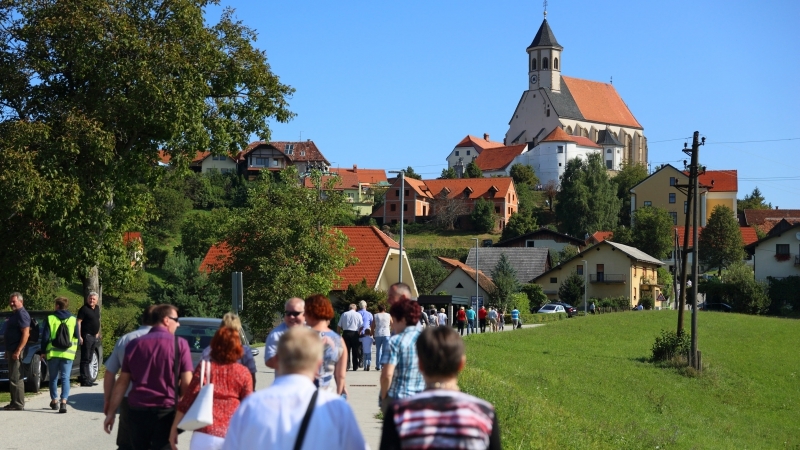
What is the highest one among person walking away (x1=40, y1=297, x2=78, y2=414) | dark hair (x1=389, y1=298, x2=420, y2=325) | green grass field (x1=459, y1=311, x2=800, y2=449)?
dark hair (x1=389, y1=298, x2=420, y2=325)

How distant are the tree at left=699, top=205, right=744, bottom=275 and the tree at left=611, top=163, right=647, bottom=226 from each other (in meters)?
31.7

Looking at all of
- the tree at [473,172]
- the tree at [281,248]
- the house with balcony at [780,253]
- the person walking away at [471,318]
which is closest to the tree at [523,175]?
the tree at [473,172]

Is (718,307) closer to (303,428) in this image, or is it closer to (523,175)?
(523,175)

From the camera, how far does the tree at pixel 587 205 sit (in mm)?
129375

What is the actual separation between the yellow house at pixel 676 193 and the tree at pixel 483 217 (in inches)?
745

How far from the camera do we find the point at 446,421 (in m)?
4.43

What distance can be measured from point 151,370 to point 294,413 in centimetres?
343

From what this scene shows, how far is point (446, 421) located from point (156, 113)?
62.3 feet

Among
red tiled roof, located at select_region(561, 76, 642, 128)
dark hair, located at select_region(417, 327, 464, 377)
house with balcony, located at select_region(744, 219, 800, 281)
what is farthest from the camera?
red tiled roof, located at select_region(561, 76, 642, 128)

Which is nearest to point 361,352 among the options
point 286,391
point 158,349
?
point 158,349

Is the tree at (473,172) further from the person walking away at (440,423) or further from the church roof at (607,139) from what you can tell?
the person walking away at (440,423)

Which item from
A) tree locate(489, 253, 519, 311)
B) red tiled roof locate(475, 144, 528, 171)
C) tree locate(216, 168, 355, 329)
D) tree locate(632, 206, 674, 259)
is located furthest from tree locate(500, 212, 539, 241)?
tree locate(216, 168, 355, 329)

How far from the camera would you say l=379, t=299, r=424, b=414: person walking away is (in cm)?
781

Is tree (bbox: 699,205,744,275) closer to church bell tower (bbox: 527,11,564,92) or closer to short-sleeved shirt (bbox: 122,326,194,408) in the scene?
church bell tower (bbox: 527,11,564,92)
